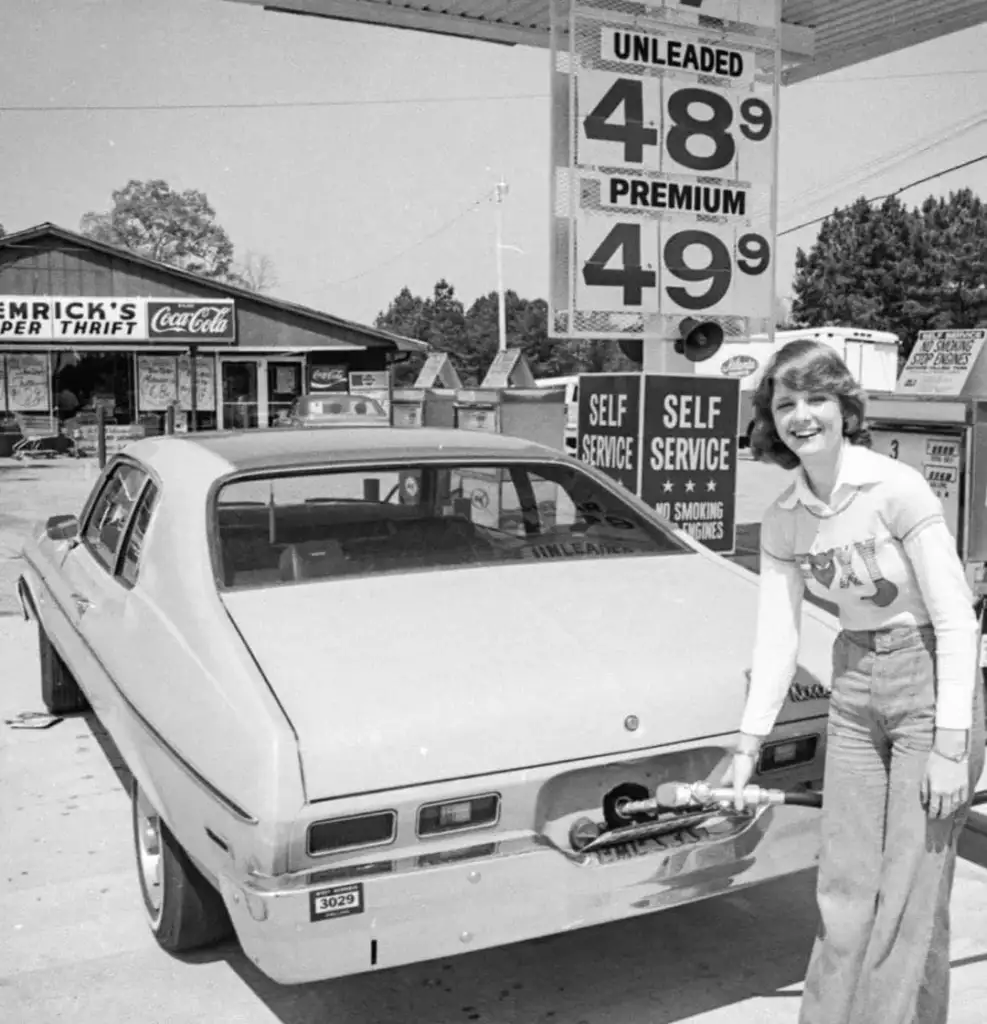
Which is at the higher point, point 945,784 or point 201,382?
point 201,382

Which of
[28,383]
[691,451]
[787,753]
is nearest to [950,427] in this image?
[691,451]

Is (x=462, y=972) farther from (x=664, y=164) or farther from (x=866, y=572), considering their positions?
(x=664, y=164)

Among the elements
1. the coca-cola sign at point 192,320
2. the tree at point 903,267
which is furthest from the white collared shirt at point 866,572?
the tree at point 903,267

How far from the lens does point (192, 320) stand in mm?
26547

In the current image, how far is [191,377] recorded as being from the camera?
27078mm

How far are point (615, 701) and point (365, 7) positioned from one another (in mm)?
7238

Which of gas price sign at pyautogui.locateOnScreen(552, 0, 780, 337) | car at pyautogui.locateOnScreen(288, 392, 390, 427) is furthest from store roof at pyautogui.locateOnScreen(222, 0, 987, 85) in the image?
car at pyautogui.locateOnScreen(288, 392, 390, 427)

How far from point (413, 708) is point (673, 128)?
5338 mm

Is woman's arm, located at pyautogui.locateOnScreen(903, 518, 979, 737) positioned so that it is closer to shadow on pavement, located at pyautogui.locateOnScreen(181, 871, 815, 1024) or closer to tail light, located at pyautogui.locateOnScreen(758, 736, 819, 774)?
tail light, located at pyautogui.locateOnScreen(758, 736, 819, 774)

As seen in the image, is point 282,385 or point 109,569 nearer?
point 109,569

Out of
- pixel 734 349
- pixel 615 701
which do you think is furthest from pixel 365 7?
pixel 734 349

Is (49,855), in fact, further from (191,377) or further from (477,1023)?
(191,377)

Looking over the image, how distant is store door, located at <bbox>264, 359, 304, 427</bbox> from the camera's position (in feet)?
95.7

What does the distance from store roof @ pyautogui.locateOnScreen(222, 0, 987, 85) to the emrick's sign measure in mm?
17875
